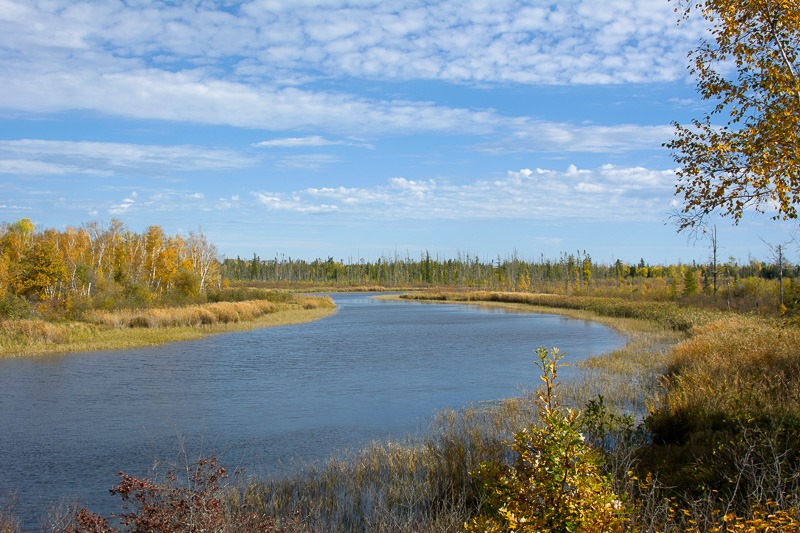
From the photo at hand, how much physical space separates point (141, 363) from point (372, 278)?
412 feet

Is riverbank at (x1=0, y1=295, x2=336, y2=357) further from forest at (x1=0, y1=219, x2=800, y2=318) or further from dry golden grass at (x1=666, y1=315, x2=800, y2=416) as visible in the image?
dry golden grass at (x1=666, y1=315, x2=800, y2=416)

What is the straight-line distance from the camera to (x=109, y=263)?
80062 mm

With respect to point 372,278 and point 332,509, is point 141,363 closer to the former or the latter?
point 332,509

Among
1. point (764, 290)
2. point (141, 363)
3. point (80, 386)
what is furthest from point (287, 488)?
point (764, 290)

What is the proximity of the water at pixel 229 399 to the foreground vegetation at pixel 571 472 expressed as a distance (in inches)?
64.4

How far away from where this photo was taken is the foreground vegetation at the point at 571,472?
13.5ft

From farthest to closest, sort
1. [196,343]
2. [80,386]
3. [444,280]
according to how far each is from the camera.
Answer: [444,280], [196,343], [80,386]

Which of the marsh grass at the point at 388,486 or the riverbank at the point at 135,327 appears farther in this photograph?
the riverbank at the point at 135,327

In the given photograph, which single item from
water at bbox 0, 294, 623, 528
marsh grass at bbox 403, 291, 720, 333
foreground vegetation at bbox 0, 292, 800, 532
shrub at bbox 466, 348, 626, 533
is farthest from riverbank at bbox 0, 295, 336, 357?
shrub at bbox 466, 348, 626, 533

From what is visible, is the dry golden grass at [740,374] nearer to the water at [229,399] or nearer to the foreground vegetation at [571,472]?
the foreground vegetation at [571,472]

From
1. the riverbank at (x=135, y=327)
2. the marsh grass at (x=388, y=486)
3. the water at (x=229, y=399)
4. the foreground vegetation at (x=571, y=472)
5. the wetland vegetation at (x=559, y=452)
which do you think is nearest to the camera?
the foreground vegetation at (x=571, y=472)

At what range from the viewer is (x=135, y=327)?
36031mm

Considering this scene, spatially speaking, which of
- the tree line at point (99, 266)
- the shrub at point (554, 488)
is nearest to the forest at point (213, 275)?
the tree line at point (99, 266)

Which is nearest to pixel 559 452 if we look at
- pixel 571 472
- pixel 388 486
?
pixel 571 472
